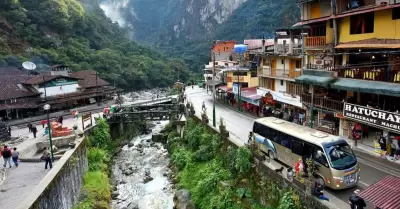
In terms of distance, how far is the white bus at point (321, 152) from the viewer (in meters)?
17.0

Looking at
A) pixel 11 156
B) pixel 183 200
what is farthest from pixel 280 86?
pixel 11 156

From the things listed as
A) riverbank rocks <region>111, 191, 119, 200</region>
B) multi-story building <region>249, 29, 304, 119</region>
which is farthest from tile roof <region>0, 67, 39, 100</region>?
multi-story building <region>249, 29, 304, 119</region>

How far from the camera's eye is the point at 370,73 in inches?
942

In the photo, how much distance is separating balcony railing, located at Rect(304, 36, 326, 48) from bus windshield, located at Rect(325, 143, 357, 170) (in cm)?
1565

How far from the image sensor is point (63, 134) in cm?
3344

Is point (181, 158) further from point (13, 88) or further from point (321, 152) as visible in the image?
point (13, 88)

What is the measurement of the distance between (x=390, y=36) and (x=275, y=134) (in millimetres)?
11627

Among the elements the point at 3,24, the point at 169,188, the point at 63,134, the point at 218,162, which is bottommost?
the point at 169,188

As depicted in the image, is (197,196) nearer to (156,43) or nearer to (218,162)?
(218,162)

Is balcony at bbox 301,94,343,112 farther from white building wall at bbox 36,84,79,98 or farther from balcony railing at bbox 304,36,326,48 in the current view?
white building wall at bbox 36,84,79,98

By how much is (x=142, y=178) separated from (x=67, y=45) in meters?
68.8

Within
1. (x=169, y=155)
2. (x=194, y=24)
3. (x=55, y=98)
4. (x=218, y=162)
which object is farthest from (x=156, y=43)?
(x=218, y=162)

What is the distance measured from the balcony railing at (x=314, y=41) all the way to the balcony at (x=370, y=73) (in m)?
4.05

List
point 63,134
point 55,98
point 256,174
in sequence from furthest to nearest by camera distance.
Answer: point 55,98 → point 63,134 → point 256,174
